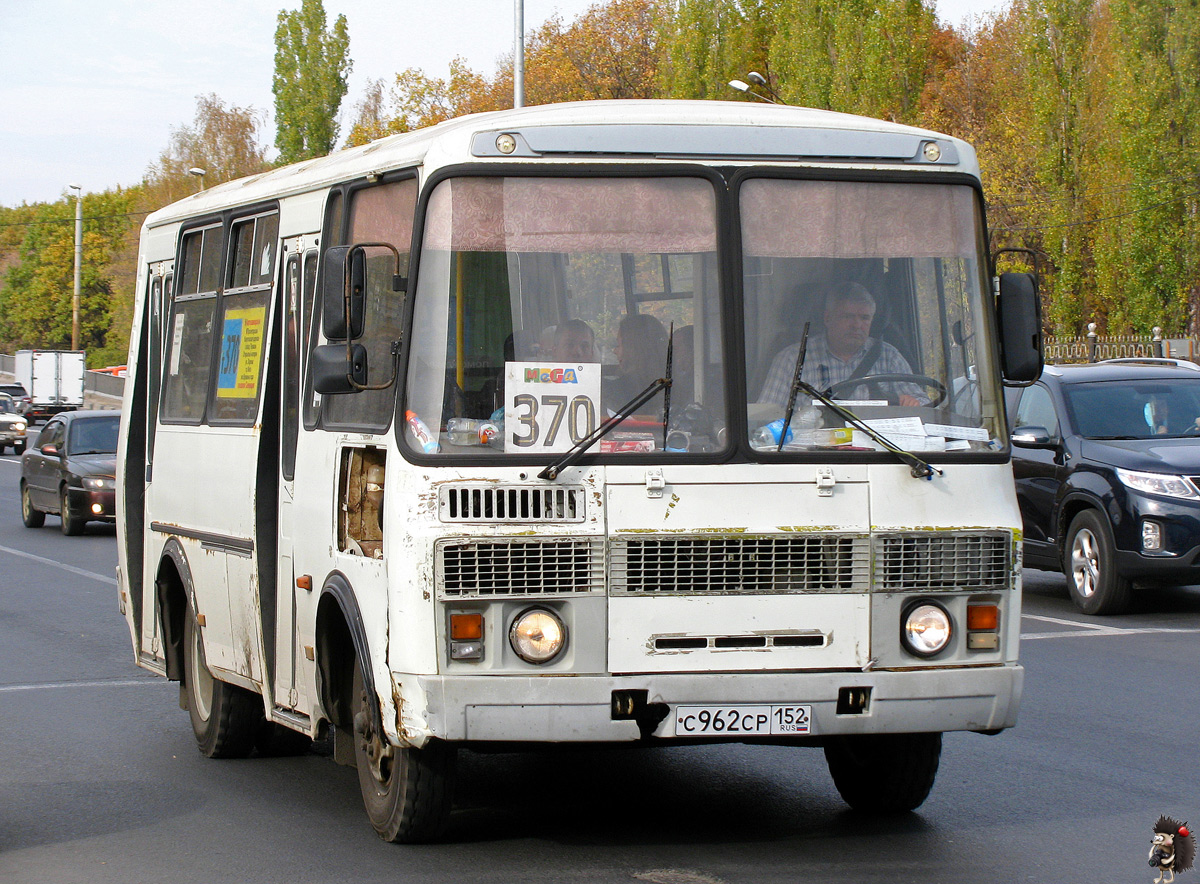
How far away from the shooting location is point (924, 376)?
6.22 m

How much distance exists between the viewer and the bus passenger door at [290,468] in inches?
282

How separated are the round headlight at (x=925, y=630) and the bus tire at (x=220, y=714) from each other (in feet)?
12.2

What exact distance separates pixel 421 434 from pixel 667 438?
0.83m

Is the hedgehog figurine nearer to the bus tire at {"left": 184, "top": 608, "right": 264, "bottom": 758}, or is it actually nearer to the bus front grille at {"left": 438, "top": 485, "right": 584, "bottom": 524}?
the bus front grille at {"left": 438, "top": 485, "right": 584, "bottom": 524}

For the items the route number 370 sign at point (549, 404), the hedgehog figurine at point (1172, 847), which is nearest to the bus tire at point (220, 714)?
the route number 370 sign at point (549, 404)

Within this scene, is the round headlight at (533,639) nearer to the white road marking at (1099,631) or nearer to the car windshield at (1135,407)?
the white road marking at (1099,631)

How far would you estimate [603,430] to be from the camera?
5.82 m

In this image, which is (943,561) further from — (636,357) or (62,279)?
(62,279)

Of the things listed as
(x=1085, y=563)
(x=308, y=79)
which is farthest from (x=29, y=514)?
(x=308, y=79)

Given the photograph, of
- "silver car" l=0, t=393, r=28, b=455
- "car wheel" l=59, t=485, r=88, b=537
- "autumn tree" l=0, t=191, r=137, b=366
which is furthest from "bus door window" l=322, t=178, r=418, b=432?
"autumn tree" l=0, t=191, r=137, b=366

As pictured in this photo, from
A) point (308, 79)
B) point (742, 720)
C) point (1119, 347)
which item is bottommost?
point (742, 720)

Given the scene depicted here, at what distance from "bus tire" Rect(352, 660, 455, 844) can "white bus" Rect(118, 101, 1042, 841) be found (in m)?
0.01

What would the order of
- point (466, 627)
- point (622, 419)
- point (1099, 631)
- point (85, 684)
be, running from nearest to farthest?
point (466, 627), point (622, 419), point (85, 684), point (1099, 631)

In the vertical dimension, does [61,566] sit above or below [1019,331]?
below
